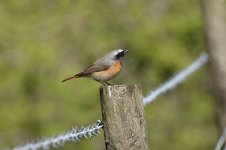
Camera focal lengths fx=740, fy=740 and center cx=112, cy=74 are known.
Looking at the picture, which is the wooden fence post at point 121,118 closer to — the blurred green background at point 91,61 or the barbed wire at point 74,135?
the barbed wire at point 74,135

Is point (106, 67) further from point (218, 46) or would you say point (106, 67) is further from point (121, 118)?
point (121, 118)

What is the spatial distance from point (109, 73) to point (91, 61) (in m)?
5.69

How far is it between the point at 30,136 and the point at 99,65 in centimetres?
508

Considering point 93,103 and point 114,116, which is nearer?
point 114,116

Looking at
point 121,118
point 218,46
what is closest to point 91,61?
point 218,46

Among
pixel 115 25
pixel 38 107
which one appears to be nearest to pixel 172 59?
pixel 115 25

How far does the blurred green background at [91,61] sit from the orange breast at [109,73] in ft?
15.6

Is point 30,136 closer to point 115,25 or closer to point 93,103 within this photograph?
point 93,103

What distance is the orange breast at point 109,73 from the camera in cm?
471

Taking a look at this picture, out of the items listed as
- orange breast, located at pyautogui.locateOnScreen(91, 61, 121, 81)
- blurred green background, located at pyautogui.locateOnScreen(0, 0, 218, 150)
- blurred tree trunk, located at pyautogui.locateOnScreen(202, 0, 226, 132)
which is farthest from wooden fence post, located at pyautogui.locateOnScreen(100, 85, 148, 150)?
blurred green background, located at pyautogui.locateOnScreen(0, 0, 218, 150)

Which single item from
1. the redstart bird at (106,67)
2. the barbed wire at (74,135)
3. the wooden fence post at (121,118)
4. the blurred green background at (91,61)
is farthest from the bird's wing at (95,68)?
the blurred green background at (91,61)

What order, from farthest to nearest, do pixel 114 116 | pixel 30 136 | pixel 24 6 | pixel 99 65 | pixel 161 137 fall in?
1. pixel 24 6
2. pixel 161 137
3. pixel 30 136
4. pixel 99 65
5. pixel 114 116

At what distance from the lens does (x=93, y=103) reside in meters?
10.1

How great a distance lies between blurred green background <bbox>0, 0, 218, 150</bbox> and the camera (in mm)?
9797
